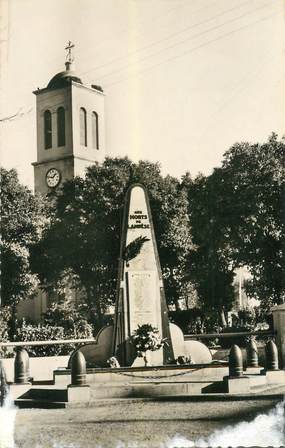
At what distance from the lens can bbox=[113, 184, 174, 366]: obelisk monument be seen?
18.1 meters

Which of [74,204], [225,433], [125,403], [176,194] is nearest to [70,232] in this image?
[74,204]

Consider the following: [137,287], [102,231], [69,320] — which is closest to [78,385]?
[137,287]

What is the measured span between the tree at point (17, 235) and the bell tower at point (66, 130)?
17968 mm

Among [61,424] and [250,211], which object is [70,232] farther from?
[61,424]

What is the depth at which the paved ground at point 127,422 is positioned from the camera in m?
10.3

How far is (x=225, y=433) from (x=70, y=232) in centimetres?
2912

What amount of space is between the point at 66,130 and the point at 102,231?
23.7 metres

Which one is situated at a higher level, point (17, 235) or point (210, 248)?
point (17, 235)

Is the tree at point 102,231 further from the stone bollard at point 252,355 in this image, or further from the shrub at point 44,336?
the stone bollard at point 252,355

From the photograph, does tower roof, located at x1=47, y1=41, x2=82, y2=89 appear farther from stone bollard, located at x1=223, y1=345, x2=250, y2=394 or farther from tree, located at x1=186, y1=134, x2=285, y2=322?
stone bollard, located at x1=223, y1=345, x2=250, y2=394

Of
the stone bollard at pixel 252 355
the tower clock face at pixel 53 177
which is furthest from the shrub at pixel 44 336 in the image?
the tower clock face at pixel 53 177

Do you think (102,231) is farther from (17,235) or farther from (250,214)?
(250,214)

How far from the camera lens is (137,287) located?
1839 centimetres

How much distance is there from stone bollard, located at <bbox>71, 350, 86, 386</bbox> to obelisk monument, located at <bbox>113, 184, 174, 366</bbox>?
335cm
